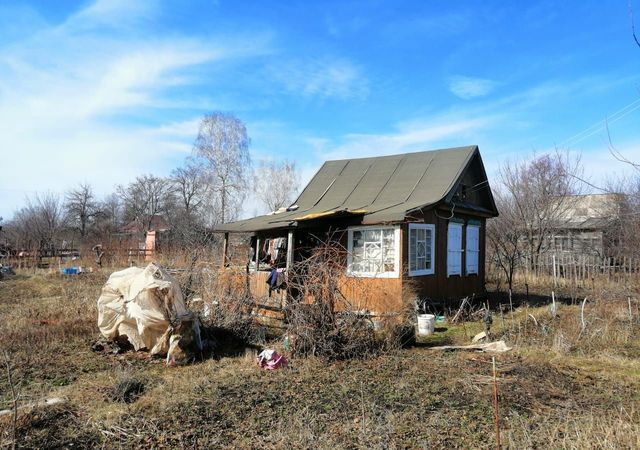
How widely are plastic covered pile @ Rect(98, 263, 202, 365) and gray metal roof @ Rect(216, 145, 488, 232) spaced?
429 cm

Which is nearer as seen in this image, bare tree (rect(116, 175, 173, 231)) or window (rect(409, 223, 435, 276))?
window (rect(409, 223, 435, 276))

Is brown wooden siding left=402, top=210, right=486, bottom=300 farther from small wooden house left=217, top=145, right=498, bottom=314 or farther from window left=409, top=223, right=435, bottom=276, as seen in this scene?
window left=409, top=223, right=435, bottom=276

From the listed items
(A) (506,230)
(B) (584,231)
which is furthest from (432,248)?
(B) (584,231)

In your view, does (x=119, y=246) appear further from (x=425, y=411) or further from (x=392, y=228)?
(x=425, y=411)

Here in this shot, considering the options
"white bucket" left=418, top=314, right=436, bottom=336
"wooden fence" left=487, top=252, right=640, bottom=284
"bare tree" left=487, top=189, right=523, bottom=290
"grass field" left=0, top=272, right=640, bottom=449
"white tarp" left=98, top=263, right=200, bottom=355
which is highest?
"bare tree" left=487, top=189, right=523, bottom=290

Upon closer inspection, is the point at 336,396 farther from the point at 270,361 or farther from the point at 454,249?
the point at 454,249

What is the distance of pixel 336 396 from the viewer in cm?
600

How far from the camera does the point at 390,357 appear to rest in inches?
318

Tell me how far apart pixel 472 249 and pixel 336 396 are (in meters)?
11.1

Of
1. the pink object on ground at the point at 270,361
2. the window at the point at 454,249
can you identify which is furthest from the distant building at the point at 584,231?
the pink object on ground at the point at 270,361

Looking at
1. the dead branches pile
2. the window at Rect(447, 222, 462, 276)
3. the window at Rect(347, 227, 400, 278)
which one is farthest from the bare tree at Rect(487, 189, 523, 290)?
the dead branches pile

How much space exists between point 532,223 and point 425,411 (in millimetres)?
20595

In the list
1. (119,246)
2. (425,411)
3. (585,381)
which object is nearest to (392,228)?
(585,381)

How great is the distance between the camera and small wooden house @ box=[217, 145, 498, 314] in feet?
39.5
